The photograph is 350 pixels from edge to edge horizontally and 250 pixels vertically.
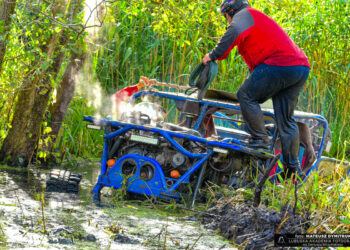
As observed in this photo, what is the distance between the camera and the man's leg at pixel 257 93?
20.7ft

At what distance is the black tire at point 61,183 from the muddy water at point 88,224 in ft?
0.33

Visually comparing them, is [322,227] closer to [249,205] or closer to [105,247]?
[249,205]

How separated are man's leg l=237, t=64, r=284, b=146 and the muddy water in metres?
1.16

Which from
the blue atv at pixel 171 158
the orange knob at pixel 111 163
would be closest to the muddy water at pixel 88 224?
the blue atv at pixel 171 158

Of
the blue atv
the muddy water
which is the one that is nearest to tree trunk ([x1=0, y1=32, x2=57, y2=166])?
the muddy water

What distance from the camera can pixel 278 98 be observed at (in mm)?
6605

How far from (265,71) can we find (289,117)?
0.60m

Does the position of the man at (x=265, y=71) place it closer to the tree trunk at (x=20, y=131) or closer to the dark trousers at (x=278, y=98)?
the dark trousers at (x=278, y=98)

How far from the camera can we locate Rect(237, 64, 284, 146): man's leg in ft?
20.7

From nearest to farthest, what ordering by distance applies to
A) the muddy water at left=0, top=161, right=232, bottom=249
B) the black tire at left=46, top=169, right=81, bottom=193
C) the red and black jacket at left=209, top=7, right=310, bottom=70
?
the muddy water at left=0, top=161, right=232, bottom=249, the red and black jacket at left=209, top=7, right=310, bottom=70, the black tire at left=46, top=169, right=81, bottom=193

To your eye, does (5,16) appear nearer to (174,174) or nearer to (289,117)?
(174,174)

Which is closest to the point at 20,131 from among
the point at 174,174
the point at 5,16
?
the point at 5,16

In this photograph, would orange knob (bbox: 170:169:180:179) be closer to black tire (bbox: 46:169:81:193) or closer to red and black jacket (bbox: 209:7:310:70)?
black tire (bbox: 46:169:81:193)

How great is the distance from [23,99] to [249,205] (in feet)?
11.9
